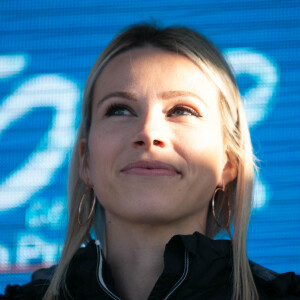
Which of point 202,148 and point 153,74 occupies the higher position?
point 153,74

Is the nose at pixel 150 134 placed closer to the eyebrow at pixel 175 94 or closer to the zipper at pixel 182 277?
the eyebrow at pixel 175 94

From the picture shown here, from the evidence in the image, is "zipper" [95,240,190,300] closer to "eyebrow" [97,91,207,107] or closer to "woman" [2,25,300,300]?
"woman" [2,25,300,300]

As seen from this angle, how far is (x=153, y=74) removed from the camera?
4.31ft

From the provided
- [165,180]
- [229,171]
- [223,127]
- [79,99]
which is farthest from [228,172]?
[79,99]

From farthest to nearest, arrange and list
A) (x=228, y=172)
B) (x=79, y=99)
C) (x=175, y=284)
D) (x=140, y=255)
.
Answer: (x=79, y=99), (x=228, y=172), (x=140, y=255), (x=175, y=284)

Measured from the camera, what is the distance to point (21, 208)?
233 centimetres

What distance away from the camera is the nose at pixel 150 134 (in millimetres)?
1204

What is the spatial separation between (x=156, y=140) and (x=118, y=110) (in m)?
0.20

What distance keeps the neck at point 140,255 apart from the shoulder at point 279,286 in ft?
0.72

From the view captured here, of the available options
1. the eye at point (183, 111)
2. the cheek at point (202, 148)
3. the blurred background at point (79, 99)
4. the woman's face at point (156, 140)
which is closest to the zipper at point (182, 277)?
the woman's face at point (156, 140)

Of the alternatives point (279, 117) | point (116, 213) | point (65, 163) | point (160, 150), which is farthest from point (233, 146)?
point (65, 163)

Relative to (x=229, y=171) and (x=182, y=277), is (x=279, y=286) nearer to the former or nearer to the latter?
(x=182, y=277)

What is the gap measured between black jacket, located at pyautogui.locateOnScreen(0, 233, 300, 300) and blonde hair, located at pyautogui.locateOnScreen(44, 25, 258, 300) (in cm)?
5

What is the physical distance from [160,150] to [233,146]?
0.90 ft
